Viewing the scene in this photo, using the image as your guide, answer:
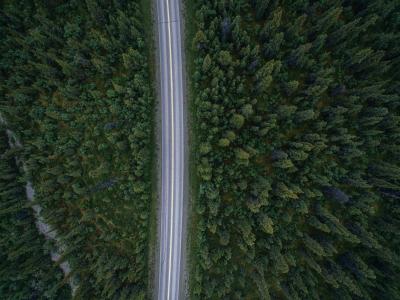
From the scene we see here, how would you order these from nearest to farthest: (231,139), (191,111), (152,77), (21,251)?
(231,139)
(191,111)
(152,77)
(21,251)

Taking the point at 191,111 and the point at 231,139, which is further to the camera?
the point at 191,111

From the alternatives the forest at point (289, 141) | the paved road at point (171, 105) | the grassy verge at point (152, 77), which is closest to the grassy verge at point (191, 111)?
the forest at point (289, 141)

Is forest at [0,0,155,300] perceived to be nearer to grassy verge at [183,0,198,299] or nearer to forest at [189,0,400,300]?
grassy verge at [183,0,198,299]

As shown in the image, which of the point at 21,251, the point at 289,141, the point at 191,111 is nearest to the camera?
the point at 289,141

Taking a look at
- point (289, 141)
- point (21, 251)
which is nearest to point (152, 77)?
point (289, 141)

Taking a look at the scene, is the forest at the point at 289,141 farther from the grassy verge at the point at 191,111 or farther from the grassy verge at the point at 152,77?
the grassy verge at the point at 152,77

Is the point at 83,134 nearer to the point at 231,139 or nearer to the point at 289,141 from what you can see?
the point at 231,139

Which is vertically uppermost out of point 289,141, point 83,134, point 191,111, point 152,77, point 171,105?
point 152,77

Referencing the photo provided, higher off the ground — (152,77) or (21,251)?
(152,77)
